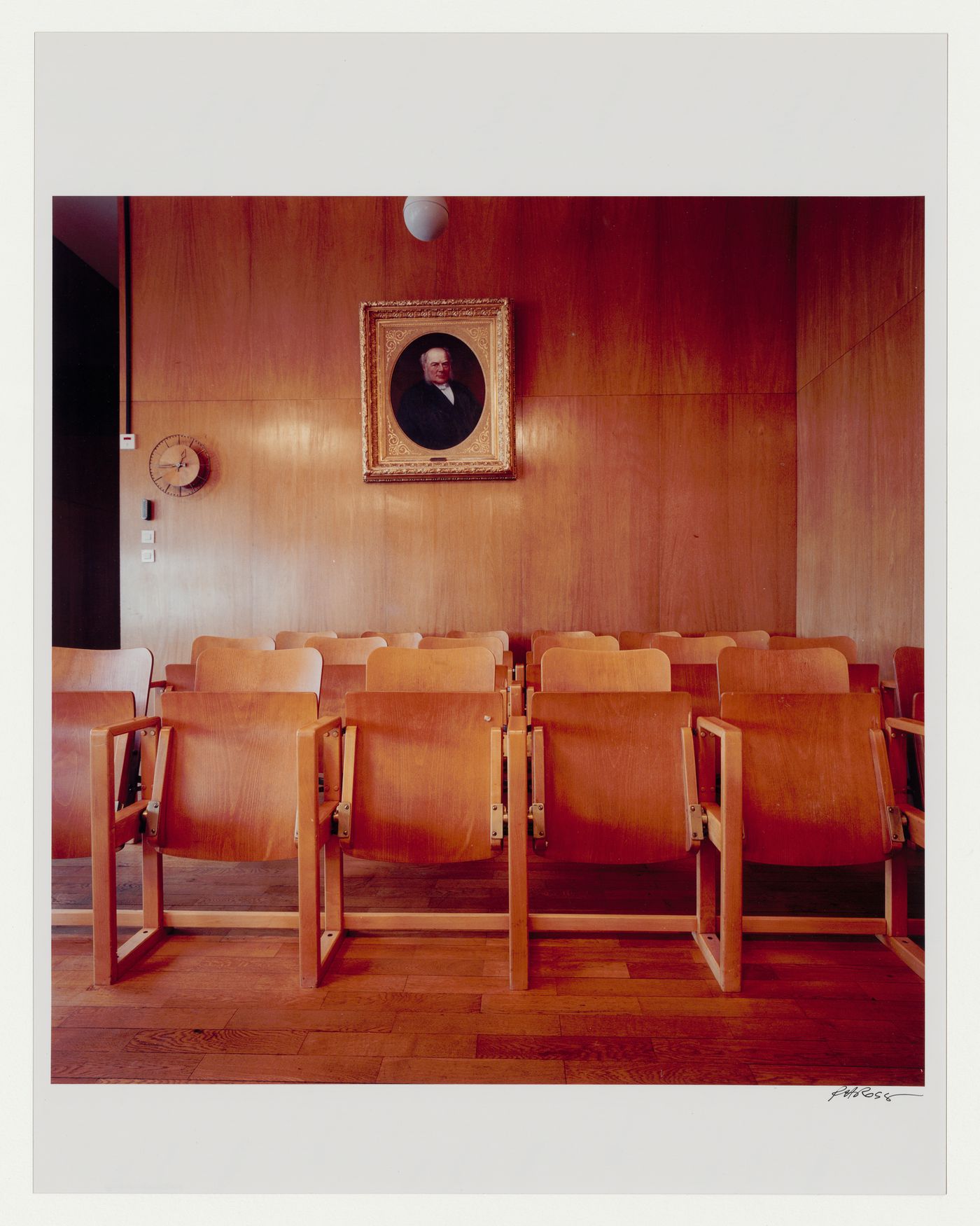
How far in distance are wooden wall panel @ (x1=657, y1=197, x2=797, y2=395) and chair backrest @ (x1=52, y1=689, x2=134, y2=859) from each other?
425 cm

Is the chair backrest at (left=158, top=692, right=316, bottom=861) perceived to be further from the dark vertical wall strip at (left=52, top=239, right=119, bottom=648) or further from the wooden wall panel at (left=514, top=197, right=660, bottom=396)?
the dark vertical wall strip at (left=52, top=239, right=119, bottom=648)

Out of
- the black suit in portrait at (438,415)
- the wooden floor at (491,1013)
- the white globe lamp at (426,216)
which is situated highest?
the white globe lamp at (426,216)

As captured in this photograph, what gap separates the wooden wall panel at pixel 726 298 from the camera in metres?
4.71

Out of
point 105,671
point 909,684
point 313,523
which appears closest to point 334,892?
point 105,671

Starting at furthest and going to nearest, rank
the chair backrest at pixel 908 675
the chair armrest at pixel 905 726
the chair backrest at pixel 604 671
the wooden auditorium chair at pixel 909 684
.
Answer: the chair backrest at pixel 908 675 → the chair backrest at pixel 604 671 → the wooden auditorium chair at pixel 909 684 → the chair armrest at pixel 905 726

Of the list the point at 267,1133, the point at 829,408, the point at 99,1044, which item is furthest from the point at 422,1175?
the point at 829,408

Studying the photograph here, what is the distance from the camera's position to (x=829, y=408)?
13.8ft

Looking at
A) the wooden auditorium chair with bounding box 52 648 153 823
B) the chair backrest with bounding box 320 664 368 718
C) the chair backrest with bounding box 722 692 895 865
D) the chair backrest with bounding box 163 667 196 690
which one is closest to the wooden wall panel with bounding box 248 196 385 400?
the chair backrest with bounding box 163 667 196 690

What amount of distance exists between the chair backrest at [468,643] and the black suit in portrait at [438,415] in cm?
175

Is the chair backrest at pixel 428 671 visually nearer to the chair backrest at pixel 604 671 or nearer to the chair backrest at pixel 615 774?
the chair backrest at pixel 604 671

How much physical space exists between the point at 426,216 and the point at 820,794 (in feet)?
13.3

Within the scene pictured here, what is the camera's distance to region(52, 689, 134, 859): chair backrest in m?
1.87

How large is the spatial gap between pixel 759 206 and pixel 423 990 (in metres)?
5.50

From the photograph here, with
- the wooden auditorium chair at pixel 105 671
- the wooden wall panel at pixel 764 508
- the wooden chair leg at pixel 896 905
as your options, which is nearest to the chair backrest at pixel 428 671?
the wooden auditorium chair at pixel 105 671
